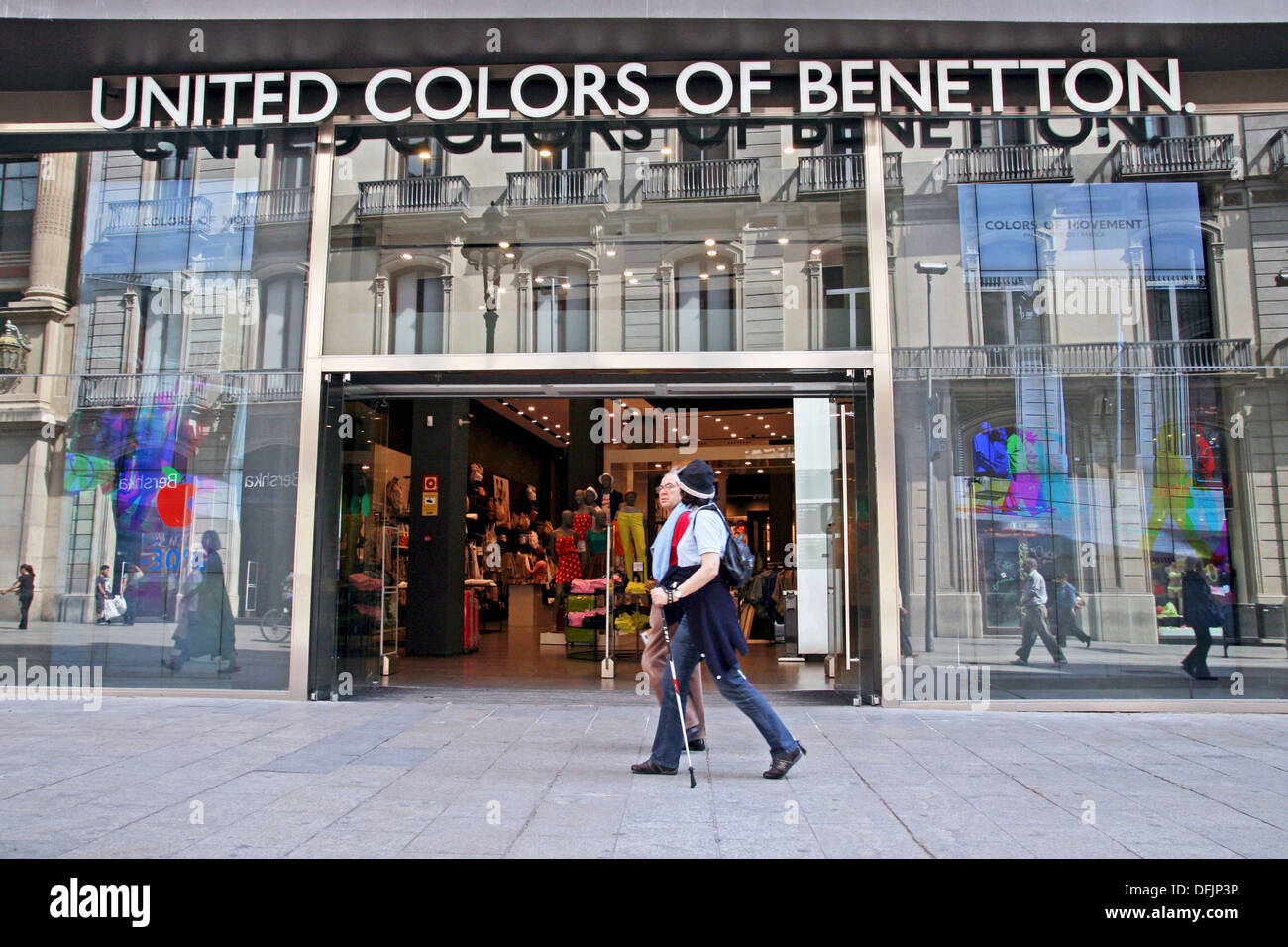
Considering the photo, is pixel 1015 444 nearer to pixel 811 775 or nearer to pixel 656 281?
pixel 656 281

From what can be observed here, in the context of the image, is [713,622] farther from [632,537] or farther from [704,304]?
[632,537]

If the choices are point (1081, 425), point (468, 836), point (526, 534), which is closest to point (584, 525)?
point (526, 534)

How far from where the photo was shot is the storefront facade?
330 inches

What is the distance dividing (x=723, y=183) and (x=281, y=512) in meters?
4.99

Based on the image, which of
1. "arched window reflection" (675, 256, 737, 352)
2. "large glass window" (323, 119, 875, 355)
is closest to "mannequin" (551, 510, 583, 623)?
A: "large glass window" (323, 119, 875, 355)

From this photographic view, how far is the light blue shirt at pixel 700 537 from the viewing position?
5.43 meters

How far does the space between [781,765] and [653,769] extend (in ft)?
2.37

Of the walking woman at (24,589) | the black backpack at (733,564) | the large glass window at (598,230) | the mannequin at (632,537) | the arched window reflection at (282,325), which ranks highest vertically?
the large glass window at (598,230)

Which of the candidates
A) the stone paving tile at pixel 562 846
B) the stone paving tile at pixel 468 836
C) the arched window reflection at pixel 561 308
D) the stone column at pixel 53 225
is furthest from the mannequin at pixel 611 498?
the stone paving tile at pixel 562 846

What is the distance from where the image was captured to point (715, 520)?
18.2ft

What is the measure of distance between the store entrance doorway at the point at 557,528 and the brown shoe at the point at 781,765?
3.02 m

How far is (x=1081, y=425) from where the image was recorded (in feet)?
27.9

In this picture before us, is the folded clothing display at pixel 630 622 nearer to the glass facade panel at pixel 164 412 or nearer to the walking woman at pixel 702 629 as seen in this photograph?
the glass facade panel at pixel 164 412
